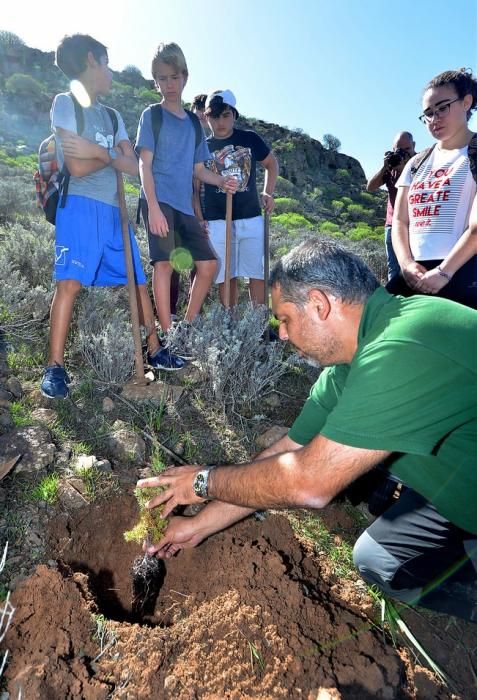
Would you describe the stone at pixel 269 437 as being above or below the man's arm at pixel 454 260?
below

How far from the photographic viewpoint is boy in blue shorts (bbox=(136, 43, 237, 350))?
3197 millimetres

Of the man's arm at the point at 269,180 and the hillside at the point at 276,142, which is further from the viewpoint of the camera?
the hillside at the point at 276,142

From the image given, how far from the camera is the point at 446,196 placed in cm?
269

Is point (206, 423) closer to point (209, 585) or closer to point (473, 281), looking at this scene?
point (209, 585)

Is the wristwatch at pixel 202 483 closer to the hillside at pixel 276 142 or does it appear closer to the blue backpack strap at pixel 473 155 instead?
the blue backpack strap at pixel 473 155

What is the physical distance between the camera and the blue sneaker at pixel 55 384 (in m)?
2.80

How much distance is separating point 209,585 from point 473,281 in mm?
2280

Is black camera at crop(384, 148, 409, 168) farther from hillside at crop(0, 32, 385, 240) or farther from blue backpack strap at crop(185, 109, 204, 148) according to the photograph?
hillside at crop(0, 32, 385, 240)

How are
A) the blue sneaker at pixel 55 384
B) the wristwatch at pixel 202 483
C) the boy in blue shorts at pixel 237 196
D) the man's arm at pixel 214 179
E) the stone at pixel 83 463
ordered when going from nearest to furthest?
1. the wristwatch at pixel 202 483
2. the stone at pixel 83 463
3. the blue sneaker at pixel 55 384
4. the man's arm at pixel 214 179
5. the boy in blue shorts at pixel 237 196

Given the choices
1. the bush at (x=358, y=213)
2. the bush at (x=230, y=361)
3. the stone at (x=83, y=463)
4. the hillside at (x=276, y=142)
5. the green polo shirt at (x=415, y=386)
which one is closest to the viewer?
the green polo shirt at (x=415, y=386)

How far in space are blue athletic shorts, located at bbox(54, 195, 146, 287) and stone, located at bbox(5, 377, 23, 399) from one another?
78cm

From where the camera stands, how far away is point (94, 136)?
2.93 metres

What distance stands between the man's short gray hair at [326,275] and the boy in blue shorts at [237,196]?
8.17 ft

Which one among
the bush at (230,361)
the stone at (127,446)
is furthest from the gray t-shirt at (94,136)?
the stone at (127,446)
